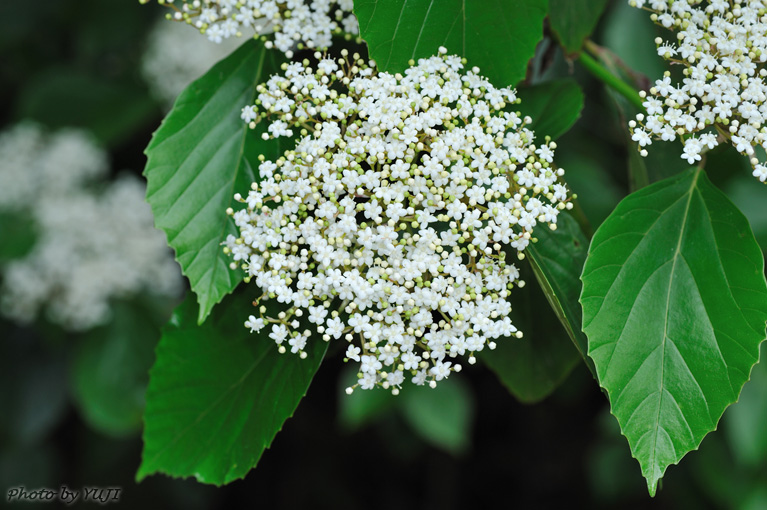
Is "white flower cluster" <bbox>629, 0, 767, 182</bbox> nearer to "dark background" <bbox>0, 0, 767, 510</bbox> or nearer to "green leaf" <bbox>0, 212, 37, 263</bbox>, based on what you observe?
"dark background" <bbox>0, 0, 767, 510</bbox>

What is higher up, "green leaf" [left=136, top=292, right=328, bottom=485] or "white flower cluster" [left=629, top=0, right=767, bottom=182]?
"white flower cluster" [left=629, top=0, right=767, bottom=182]

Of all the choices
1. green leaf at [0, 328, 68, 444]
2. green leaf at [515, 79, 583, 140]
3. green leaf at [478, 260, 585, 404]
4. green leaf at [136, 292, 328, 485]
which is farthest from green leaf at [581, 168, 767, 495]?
green leaf at [0, 328, 68, 444]

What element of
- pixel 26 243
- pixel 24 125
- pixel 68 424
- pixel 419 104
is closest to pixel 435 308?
→ pixel 419 104

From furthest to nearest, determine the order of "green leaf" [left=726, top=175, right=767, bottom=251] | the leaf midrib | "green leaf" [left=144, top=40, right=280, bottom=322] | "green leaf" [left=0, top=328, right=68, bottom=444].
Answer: "green leaf" [left=0, top=328, right=68, bottom=444] < "green leaf" [left=726, top=175, right=767, bottom=251] < "green leaf" [left=144, top=40, right=280, bottom=322] < the leaf midrib

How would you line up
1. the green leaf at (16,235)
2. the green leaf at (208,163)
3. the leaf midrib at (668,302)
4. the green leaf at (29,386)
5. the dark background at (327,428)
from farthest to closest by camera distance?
the green leaf at (29,386) → the dark background at (327,428) → the green leaf at (16,235) → the green leaf at (208,163) → the leaf midrib at (668,302)

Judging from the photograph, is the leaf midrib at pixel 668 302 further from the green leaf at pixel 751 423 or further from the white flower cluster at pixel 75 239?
the white flower cluster at pixel 75 239

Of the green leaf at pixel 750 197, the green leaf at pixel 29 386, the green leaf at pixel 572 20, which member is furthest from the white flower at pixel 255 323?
the green leaf at pixel 29 386

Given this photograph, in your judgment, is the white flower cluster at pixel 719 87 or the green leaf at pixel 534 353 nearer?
the white flower cluster at pixel 719 87
